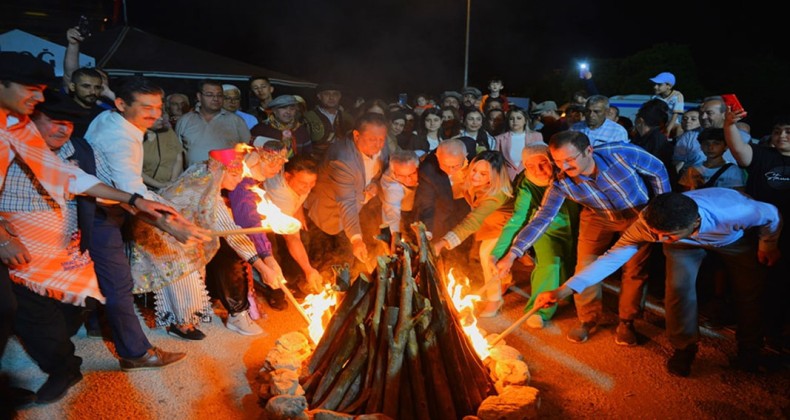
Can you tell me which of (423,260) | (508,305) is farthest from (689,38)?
(423,260)

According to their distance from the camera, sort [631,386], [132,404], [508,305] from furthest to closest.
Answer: [508,305] → [631,386] → [132,404]

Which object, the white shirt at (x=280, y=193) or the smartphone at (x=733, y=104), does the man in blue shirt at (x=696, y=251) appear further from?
the white shirt at (x=280, y=193)

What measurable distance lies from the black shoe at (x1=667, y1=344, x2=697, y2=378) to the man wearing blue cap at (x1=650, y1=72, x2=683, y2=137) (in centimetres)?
448

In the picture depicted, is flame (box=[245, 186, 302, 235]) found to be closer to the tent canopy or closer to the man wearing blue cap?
the man wearing blue cap

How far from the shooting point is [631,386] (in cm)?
423

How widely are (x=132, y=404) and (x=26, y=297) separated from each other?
1059 millimetres

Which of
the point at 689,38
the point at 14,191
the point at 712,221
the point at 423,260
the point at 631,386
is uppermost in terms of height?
the point at 689,38

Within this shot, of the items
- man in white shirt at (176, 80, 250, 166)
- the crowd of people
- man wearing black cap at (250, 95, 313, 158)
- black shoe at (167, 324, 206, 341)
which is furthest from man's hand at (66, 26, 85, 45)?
black shoe at (167, 324, 206, 341)

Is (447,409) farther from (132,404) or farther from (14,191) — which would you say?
(14,191)

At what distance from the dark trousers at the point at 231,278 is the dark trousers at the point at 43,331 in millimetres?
1386

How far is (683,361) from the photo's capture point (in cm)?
437

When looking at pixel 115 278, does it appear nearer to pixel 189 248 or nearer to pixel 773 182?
pixel 189 248

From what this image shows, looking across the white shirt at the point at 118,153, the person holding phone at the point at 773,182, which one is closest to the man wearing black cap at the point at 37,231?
the white shirt at the point at 118,153

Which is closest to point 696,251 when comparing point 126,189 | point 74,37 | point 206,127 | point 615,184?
point 615,184
